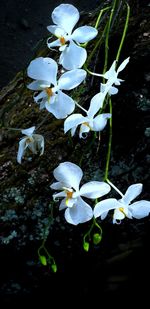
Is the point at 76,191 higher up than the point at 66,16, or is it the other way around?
the point at 66,16

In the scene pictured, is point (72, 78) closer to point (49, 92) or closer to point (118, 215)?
point (49, 92)

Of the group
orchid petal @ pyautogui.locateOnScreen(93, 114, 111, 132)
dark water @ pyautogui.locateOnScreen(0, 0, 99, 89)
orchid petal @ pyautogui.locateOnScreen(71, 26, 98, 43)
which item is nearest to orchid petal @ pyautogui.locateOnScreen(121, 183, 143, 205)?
orchid petal @ pyautogui.locateOnScreen(93, 114, 111, 132)

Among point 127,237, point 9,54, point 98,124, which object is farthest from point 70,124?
point 9,54

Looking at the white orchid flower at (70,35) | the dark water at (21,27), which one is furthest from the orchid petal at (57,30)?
the dark water at (21,27)

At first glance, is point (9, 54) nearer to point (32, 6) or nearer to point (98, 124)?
point (32, 6)

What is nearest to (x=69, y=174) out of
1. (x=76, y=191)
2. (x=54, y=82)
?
(x=76, y=191)
